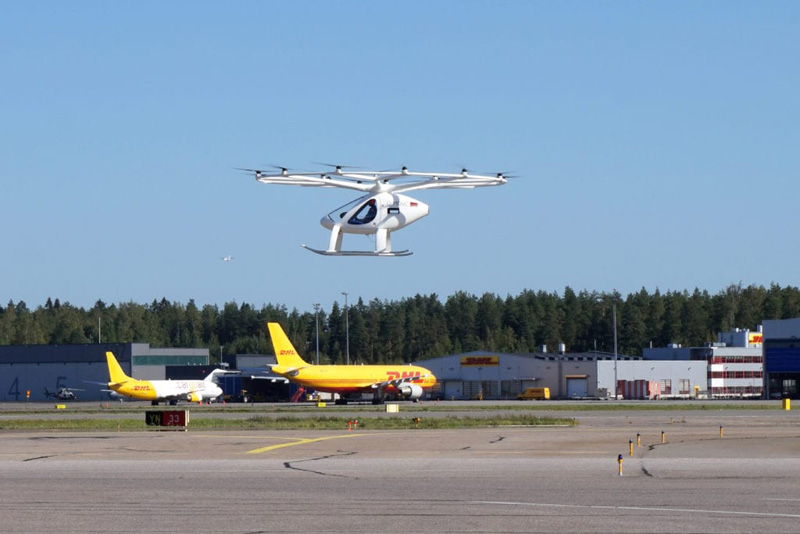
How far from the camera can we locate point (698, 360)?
5640 inches

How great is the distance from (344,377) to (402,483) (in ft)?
253

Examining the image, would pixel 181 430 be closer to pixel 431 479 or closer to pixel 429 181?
pixel 429 181

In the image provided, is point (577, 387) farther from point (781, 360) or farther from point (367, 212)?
point (367, 212)

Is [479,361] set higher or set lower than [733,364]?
higher

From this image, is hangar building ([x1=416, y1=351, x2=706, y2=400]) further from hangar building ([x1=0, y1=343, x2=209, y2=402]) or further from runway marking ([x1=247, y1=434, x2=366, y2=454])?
runway marking ([x1=247, y1=434, x2=366, y2=454])

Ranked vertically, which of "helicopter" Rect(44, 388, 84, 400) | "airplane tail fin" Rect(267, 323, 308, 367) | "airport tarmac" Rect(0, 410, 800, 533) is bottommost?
"helicopter" Rect(44, 388, 84, 400)

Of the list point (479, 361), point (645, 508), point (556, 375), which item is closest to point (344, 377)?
point (479, 361)

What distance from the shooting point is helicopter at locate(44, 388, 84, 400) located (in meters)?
136

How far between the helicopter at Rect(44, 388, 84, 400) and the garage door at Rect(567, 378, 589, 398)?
5909cm

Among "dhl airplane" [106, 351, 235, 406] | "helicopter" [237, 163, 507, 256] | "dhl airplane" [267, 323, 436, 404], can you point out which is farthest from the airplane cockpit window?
"dhl airplane" [106, 351, 235, 406]

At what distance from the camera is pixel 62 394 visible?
136000 mm

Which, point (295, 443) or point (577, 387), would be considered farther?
point (577, 387)

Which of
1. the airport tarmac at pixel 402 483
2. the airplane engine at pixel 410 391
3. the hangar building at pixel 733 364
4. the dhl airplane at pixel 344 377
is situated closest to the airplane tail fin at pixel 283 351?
the dhl airplane at pixel 344 377

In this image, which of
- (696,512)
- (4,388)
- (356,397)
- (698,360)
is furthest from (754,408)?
(4,388)
